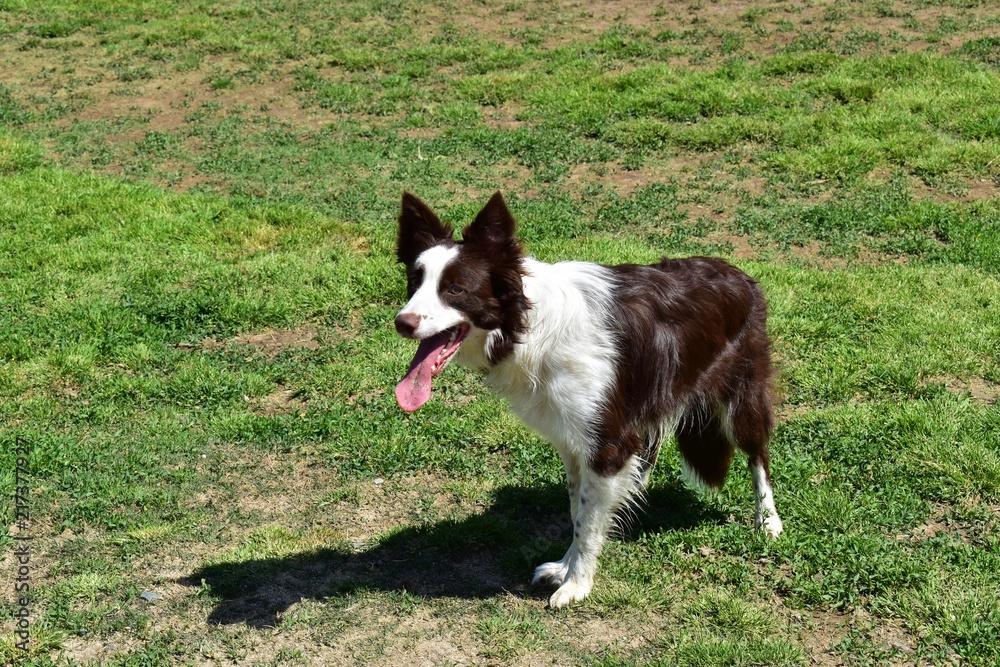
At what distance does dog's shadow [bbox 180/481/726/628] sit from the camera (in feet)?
14.7

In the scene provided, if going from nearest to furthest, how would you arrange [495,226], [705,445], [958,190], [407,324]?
1. [407,324]
2. [495,226]
3. [705,445]
4. [958,190]

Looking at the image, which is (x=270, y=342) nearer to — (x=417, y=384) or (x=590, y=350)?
(x=417, y=384)

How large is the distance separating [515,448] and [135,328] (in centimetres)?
307

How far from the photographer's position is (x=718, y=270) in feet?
15.8

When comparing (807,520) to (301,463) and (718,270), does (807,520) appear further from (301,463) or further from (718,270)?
(301,463)

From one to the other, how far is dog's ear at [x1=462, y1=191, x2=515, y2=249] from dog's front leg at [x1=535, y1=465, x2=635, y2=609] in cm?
109

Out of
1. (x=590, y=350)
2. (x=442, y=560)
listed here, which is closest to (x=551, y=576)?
(x=442, y=560)

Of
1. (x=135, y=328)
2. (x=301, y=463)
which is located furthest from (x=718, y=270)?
(x=135, y=328)

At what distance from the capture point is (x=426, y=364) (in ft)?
13.4

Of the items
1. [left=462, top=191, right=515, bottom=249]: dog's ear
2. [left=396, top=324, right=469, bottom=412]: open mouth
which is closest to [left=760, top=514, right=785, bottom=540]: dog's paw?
[left=396, top=324, right=469, bottom=412]: open mouth

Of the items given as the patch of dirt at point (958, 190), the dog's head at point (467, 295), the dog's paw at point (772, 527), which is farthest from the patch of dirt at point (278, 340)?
the patch of dirt at point (958, 190)

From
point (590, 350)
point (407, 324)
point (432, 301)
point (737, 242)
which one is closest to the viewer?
point (407, 324)

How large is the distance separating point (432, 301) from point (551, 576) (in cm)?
146

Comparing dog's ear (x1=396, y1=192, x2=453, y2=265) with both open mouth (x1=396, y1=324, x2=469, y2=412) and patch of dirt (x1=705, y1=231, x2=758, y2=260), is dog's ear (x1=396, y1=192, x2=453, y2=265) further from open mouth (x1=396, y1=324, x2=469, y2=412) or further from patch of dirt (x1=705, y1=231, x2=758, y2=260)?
patch of dirt (x1=705, y1=231, x2=758, y2=260)
